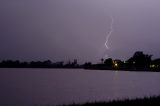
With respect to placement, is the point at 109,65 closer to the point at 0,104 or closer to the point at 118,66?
the point at 118,66

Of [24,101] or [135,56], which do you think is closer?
[24,101]

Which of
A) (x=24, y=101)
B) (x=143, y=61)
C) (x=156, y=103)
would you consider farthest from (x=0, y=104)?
(x=143, y=61)

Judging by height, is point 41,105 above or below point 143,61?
below

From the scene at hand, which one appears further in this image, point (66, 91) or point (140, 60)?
point (140, 60)

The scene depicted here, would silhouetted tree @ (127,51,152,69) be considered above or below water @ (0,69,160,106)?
above

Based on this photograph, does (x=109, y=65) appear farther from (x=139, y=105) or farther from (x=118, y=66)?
(x=139, y=105)

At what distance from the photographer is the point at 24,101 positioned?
3641 cm

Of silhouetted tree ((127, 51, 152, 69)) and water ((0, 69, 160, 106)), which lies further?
silhouetted tree ((127, 51, 152, 69))

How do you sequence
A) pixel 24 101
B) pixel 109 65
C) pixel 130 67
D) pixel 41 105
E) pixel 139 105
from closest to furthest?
pixel 139 105
pixel 41 105
pixel 24 101
pixel 130 67
pixel 109 65

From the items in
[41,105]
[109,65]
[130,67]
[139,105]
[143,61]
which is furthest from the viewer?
[109,65]

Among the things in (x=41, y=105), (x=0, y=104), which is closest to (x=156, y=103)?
(x=41, y=105)

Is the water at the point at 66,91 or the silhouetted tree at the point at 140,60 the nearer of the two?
the water at the point at 66,91

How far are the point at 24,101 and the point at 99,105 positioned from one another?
62.7 ft

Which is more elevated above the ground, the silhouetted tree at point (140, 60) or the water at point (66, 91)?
the silhouetted tree at point (140, 60)
